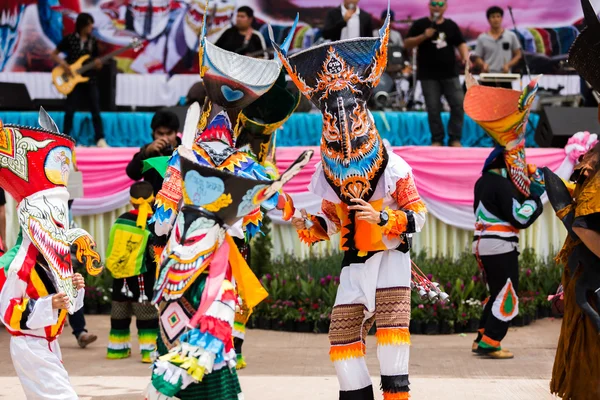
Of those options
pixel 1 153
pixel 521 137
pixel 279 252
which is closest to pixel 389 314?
pixel 1 153

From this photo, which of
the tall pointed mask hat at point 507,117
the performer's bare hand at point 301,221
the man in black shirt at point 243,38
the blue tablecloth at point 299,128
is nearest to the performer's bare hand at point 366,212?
the performer's bare hand at point 301,221

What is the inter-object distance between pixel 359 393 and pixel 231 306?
5.16ft

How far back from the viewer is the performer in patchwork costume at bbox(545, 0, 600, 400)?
582 cm

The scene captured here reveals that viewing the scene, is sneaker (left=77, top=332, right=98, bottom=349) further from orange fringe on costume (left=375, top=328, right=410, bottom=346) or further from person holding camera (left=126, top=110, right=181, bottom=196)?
A: orange fringe on costume (left=375, top=328, right=410, bottom=346)

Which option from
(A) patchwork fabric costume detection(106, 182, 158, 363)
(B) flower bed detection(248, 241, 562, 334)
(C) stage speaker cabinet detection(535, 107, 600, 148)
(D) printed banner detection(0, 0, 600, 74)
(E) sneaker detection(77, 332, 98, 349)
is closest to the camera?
(A) patchwork fabric costume detection(106, 182, 158, 363)

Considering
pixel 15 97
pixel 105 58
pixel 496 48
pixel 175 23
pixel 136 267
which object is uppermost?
pixel 175 23

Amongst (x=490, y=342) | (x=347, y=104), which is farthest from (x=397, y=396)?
(x=490, y=342)

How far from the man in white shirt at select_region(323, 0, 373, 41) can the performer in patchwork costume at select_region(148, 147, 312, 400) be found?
820 cm

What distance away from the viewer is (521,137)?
8.66 metres

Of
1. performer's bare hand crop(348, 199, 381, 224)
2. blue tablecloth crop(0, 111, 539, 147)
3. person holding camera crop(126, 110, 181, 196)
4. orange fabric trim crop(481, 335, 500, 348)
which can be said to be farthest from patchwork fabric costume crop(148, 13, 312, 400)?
blue tablecloth crop(0, 111, 539, 147)

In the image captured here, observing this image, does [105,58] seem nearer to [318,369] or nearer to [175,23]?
[175,23]

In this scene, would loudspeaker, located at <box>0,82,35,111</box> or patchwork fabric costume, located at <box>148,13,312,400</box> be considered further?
loudspeaker, located at <box>0,82,35,111</box>

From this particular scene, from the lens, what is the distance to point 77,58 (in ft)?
47.0

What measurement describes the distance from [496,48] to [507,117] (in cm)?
588
